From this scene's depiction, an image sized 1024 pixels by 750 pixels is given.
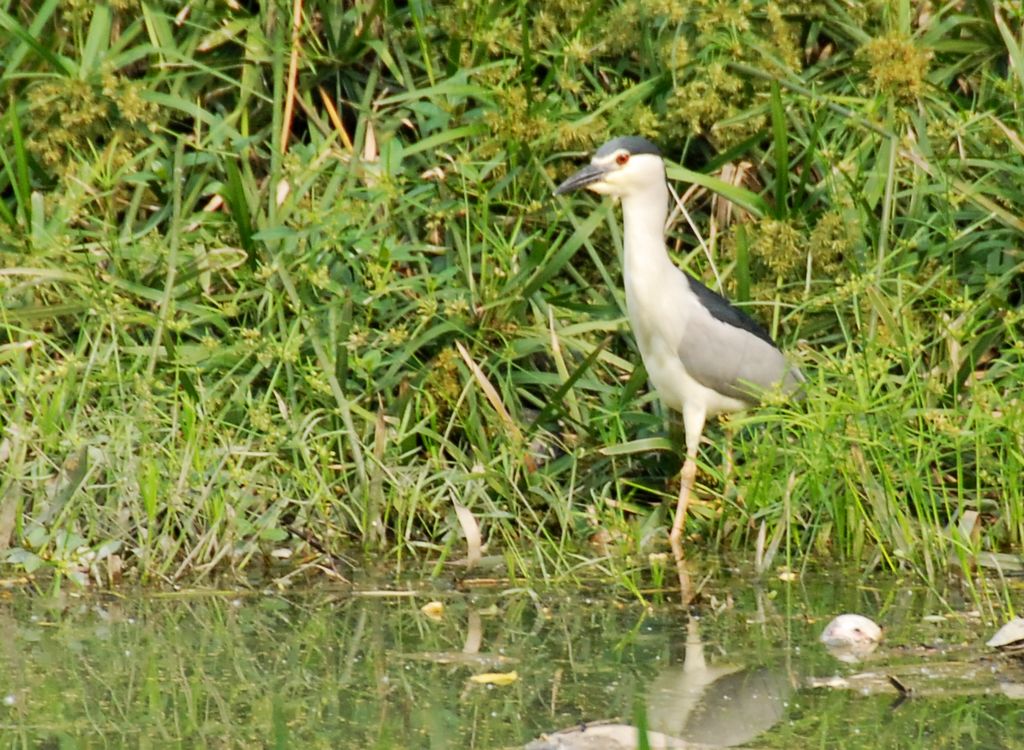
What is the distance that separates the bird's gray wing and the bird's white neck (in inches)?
7.6

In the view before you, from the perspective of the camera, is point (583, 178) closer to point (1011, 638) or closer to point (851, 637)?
point (851, 637)

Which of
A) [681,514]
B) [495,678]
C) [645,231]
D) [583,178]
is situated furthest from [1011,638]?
[583,178]

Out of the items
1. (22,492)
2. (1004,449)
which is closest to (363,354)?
(22,492)

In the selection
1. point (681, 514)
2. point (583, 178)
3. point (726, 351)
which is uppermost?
point (583, 178)

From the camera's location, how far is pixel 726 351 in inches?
236

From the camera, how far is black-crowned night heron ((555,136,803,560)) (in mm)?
5969

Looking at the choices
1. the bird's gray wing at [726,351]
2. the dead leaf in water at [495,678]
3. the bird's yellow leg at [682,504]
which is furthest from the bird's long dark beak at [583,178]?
the dead leaf in water at [495,678]

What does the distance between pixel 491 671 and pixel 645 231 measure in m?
2.12

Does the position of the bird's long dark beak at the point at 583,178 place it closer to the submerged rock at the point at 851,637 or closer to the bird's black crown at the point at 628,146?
the bird's black crown at the point at 628,146

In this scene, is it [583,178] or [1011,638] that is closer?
[1011,638]

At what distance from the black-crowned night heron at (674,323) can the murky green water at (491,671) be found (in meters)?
0.82

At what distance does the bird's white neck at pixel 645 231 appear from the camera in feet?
19.9

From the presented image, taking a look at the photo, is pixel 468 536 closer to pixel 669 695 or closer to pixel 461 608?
pixel 461 608

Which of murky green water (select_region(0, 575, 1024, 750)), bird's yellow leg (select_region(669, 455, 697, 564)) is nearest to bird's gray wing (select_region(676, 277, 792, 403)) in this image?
bird's yellow leg (select_region(669, 455, 697, 564))
